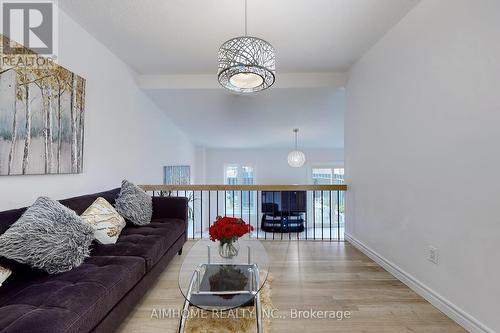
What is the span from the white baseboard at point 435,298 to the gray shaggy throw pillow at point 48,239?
257 cm

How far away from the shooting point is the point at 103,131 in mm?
2941

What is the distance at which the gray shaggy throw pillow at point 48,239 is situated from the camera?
55.1 inches

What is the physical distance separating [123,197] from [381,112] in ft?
9.59

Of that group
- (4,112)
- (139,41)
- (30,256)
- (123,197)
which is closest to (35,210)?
(30,256)

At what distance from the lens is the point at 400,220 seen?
242 cm

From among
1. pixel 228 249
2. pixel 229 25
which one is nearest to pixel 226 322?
pixel 228 249

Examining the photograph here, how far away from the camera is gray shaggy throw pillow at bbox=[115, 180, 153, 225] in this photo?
8.38ft

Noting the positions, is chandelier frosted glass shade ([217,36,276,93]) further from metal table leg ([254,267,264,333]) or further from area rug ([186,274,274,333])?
area rug ([186,274,274,333])

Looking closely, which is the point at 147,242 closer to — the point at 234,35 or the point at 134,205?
the point at 134,205

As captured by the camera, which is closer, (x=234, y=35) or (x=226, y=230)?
(x=226, y=230)

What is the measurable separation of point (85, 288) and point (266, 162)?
7.34 meters

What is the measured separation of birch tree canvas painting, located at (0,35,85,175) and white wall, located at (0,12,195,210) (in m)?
0.12

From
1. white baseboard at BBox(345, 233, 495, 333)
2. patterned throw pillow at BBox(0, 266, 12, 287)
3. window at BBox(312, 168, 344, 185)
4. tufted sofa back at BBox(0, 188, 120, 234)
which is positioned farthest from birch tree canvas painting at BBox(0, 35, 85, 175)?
window at BBox(312, 168, 344, 185)

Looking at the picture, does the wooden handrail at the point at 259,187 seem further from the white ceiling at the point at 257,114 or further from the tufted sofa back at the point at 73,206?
the white ceiling at the point at 257,114
